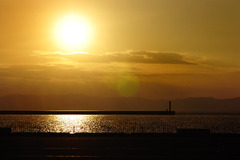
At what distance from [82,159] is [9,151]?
8448 millimetres

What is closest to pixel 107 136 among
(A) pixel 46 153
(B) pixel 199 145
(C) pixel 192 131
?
(C) pixel 192 131

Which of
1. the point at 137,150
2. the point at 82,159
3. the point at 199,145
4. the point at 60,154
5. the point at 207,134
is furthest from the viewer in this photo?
the point at 207,134

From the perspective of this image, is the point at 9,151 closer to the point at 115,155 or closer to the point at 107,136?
the point at 115,155

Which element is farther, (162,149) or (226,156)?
(162,149)

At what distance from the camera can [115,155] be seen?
33125mm

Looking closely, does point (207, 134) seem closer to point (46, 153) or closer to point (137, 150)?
point (137, 150)

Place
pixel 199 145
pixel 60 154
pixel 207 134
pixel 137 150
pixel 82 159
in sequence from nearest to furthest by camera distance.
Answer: pixel 82 159 → pixel 60 154 → pixel 137 150 → pixel 199 145 → pixel 207 134

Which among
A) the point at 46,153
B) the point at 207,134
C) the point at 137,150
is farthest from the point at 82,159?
the point at 207,134

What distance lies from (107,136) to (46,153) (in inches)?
780

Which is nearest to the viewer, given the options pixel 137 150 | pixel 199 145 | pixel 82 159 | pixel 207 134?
pixel 82 159

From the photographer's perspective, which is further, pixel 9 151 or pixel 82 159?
pixel 9 151

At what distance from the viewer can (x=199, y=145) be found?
4109cm

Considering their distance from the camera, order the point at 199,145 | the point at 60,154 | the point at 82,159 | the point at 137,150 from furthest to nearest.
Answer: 1. the point at 199,145
2. the point at 137,150
3. the point at 60,154
4. the point at 82,159

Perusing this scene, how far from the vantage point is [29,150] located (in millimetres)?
36469
